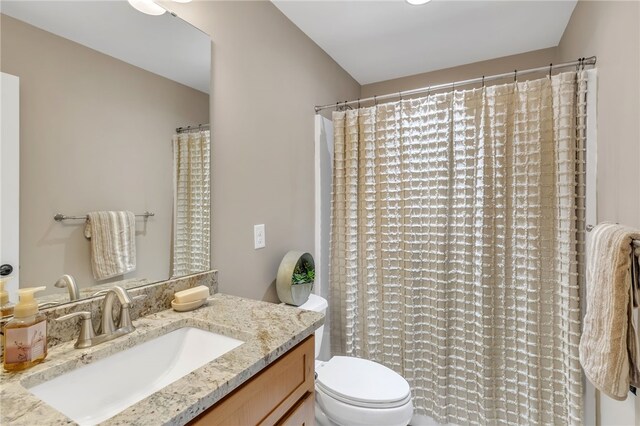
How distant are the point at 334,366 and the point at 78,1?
5.95 ft

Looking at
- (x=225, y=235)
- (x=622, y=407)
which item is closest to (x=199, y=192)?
(x=225, y=235)

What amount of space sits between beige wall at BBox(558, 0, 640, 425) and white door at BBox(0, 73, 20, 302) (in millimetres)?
1859

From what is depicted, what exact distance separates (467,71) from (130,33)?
241cm

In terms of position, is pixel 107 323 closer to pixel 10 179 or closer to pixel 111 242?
pixel 111 242

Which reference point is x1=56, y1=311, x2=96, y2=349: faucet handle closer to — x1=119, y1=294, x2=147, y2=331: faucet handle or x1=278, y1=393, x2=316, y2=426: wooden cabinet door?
x1=119, y1=294, x2=147, y2=331: faucet handle

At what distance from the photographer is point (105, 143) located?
99 centimetres

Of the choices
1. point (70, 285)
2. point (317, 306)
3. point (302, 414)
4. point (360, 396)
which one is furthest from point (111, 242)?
point (360, 396)

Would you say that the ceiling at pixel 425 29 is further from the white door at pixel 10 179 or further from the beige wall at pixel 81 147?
the white door at pixel 10 179

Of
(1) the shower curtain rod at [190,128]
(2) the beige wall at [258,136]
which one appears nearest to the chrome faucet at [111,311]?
(2) the beige wall at [258,136]

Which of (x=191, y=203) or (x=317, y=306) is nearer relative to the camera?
(x=191, y=203)

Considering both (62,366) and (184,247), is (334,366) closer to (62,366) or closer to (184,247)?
(184,247)

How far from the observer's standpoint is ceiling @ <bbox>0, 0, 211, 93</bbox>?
2.83 feet

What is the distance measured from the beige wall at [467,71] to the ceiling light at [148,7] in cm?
204

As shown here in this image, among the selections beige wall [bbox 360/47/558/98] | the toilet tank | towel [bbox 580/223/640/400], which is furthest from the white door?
beige wall [bbox 360/47/558/98]
